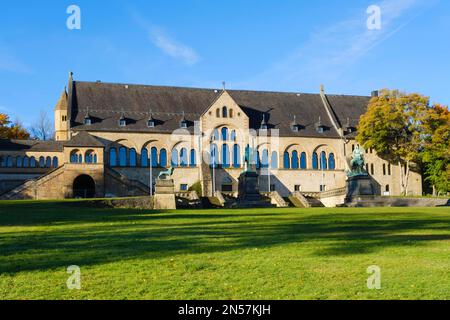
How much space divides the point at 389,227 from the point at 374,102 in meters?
49.8

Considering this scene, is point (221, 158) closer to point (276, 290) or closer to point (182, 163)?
point (182, 163)

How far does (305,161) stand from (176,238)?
55383 mm

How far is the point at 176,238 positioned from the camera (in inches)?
717

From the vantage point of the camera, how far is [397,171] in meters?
74.8

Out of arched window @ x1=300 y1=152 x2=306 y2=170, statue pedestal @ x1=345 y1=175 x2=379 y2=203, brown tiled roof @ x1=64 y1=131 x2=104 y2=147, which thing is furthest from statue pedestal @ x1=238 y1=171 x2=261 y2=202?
arched window @ x1=300 y1=152 x2=306 y2=170

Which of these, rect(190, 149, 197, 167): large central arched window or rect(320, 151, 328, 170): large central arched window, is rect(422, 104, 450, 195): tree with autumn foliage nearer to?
rect(320, 151, 328, 170): large central arched window

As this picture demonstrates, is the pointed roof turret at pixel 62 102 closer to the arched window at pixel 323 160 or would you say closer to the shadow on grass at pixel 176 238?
the arched window at pixel 323 160

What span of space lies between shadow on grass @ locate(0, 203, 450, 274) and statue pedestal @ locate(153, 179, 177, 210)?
20.7 metres

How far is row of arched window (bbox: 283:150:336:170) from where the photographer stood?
71.5 metres

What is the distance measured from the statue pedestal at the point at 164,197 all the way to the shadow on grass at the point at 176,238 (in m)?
20.7

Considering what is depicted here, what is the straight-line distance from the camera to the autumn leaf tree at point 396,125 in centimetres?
6750

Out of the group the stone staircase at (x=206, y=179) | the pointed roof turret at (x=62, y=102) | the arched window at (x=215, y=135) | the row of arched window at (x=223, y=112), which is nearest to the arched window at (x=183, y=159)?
the stone staircase at (x=206, y=179)

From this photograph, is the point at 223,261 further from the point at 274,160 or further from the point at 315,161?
the point at 315,161
